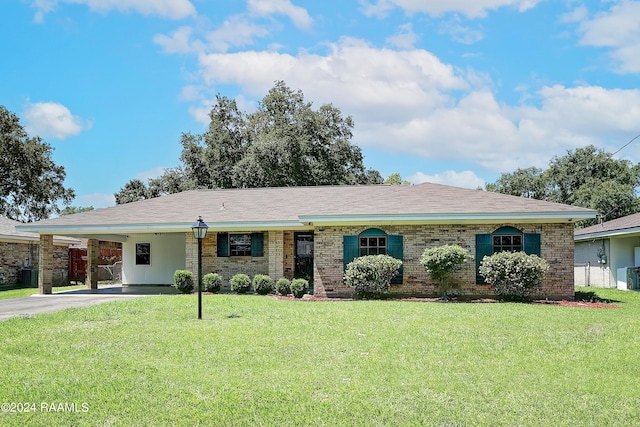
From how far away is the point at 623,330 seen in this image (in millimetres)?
10344

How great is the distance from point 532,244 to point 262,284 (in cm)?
847

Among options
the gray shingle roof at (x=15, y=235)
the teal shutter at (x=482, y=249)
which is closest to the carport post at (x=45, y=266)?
the gray shingle roof at (x=15, y=235)

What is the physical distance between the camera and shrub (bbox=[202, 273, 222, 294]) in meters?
19.2

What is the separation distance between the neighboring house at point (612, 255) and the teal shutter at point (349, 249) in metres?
9.73

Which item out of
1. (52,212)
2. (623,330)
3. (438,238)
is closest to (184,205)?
(438,238)

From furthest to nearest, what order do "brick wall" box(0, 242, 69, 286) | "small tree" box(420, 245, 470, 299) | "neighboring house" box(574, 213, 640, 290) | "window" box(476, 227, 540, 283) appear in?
"brick wall" box(0, 242, 69, 286)
"neighboring house" box(574, 213, 640, 290)
"window" box(476, 227, 540, 283)
"small tree" box(420, 245, 470, 299)

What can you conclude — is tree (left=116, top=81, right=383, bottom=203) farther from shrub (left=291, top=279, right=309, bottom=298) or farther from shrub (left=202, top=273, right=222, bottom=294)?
shrub (left=291, top=279, right=309, bottom=298)

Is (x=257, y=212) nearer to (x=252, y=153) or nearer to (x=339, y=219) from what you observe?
(x=339, y=219)

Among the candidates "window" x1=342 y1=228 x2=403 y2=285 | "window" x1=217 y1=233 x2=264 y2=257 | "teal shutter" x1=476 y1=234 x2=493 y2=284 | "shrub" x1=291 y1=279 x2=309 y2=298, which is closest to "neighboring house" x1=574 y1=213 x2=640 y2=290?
"teal shutter" x1=476 y1=234 x2=493 y2=284

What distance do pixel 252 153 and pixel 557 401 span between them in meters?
30.8

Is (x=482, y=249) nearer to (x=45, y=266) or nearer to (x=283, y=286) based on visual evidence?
(x=283, y=286)

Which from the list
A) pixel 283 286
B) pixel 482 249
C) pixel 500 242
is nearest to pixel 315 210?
pixel 283 286

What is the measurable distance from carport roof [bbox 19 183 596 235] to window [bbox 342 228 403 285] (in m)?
0.62

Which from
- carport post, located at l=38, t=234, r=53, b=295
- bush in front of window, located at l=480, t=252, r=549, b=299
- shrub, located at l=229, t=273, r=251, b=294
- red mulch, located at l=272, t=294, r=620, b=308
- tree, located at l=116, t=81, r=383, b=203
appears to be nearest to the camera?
red mulch, located at l=272, t=294, r=620, b=308
